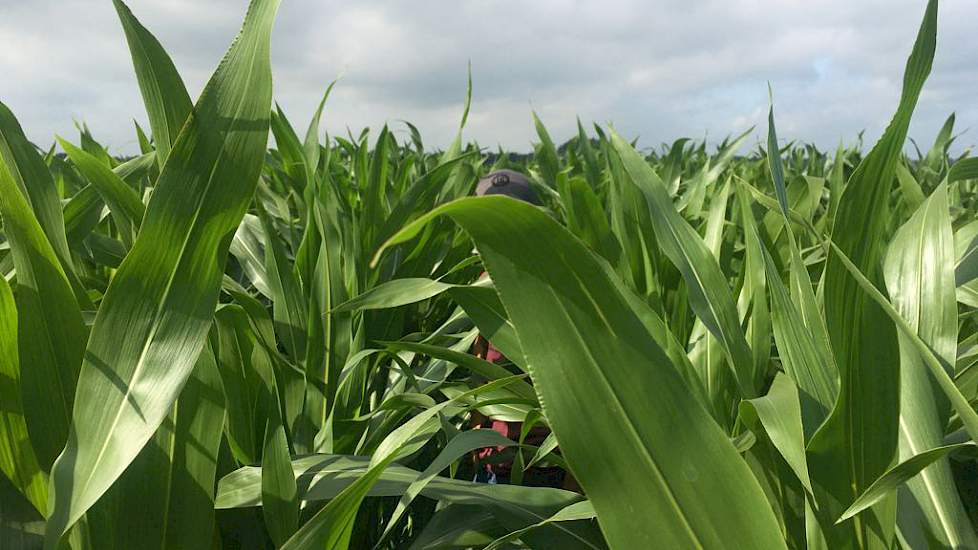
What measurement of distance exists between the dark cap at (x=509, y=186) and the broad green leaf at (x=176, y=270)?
154 centimetres

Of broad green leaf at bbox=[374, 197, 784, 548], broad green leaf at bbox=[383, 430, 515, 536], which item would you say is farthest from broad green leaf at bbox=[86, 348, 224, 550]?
broad green leaf at bbox=[374, 197, 784, 548]

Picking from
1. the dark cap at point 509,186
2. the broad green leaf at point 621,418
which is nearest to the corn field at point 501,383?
the broad green leaf at point 621,418

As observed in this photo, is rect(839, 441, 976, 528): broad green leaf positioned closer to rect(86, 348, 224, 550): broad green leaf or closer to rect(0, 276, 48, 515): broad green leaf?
rect(86, 348, 224, 550): broad green leaf

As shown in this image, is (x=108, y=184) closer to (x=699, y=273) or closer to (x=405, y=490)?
(x=405, y=490)

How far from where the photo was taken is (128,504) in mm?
453

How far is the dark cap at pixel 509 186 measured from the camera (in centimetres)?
198


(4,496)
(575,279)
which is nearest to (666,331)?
(575,279)

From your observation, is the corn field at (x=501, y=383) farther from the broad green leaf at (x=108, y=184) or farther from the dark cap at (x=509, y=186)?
the dark cap at (x=509, y=186)

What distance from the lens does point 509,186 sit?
1994mm

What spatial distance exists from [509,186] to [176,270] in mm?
1613

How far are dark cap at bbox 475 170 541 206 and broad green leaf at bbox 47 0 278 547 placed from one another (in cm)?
154

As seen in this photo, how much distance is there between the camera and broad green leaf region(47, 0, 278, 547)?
1.32ft

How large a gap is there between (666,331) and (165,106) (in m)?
0.40

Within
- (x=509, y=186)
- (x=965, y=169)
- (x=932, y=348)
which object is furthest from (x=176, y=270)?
(x=509, y=186)
